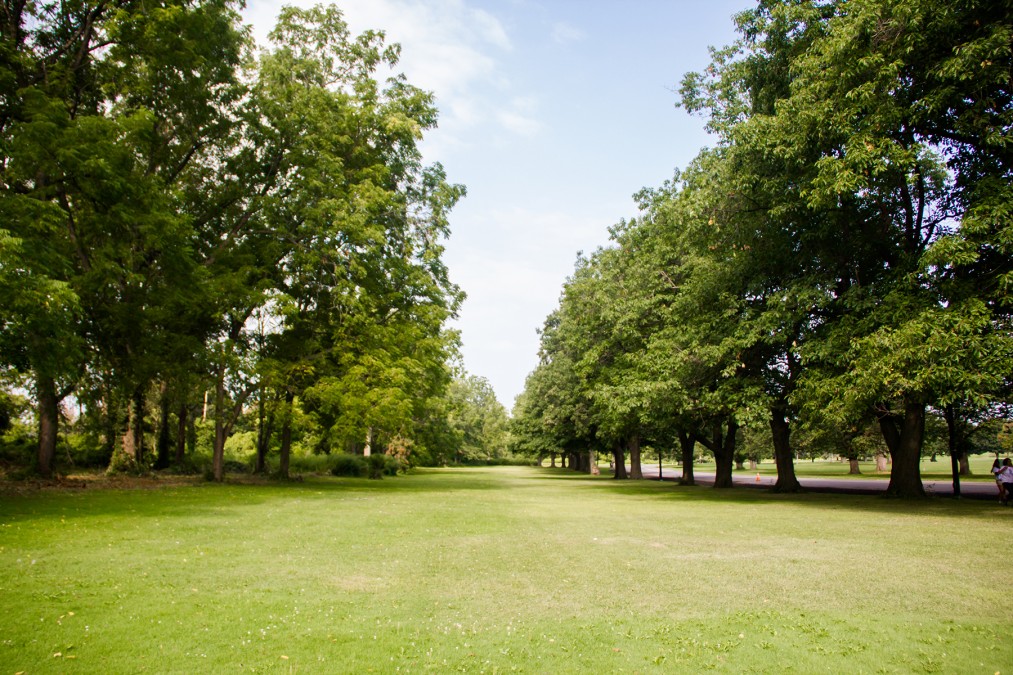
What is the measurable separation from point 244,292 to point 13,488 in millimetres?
9655

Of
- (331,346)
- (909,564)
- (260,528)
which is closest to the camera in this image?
(909,564)

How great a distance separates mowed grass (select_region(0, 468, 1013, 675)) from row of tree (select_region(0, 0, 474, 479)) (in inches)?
309

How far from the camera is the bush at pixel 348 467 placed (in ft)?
140

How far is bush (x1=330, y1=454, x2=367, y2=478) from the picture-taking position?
4278 cm

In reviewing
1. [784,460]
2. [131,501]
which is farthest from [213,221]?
[784,460]

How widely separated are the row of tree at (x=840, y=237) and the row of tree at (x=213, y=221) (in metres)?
11.5

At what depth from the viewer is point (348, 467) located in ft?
142

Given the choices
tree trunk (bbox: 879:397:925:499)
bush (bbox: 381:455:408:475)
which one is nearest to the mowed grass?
tree trunk (bbox: 879:397:925:499)

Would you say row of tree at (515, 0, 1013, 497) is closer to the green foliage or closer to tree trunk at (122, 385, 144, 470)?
tree trunk at (122, 385, 144, 470)

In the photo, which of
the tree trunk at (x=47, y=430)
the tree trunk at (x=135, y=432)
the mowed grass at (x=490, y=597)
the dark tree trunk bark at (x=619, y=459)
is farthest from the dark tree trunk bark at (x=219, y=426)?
the dark tree trunk bark at (x=619, y=459)

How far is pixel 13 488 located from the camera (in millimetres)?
18500

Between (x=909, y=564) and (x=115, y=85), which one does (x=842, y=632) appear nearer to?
(x=909, y=564)

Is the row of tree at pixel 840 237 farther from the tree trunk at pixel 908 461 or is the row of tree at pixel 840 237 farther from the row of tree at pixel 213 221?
the row of tree at pixel 213 221

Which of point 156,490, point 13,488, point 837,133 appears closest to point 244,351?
point 156,490
